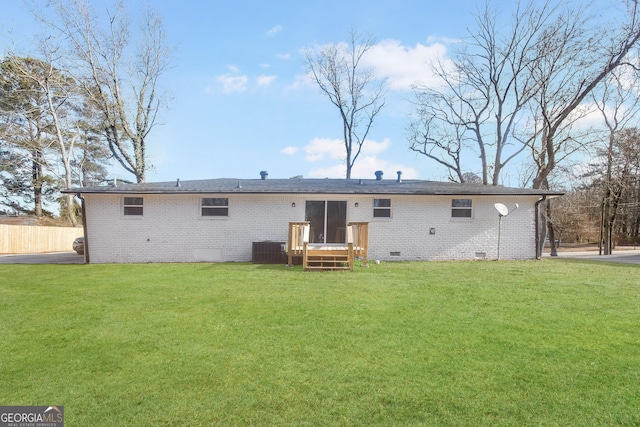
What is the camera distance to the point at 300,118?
1844 centimetres

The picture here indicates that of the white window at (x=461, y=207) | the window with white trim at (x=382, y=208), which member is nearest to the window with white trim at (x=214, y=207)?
the window with white trim at (x=382, y=208)

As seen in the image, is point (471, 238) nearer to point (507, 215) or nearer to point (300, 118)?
point (507, 215)

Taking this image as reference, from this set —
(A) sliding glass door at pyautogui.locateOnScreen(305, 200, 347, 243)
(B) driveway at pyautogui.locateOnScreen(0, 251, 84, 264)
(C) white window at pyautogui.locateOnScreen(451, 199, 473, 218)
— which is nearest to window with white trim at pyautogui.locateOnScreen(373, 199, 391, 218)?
(A) sliding glass door at pyautogui.locateOnScreen(305, 200, 347, 243)

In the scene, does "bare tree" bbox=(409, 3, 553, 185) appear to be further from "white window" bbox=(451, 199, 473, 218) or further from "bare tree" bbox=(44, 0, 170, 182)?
"bare tree" bbox=(44, 0, 170, 182)

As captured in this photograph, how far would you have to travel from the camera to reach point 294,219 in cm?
1229

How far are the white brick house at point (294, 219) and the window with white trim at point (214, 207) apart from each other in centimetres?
4

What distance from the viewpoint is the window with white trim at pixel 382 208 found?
1228 cm

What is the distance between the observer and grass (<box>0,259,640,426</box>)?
8.29ft

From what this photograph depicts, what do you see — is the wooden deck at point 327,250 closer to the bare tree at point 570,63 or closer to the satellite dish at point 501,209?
the satellite dish at point 501,209

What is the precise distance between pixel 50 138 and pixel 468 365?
2752 cm

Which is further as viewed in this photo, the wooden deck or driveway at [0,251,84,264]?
driveway at [0,251,84,264]

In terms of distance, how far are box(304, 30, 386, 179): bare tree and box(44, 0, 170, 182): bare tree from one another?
1098 centimetres

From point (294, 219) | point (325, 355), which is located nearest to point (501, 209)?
point (294, 219)

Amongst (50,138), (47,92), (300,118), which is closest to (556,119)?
(300,118)
